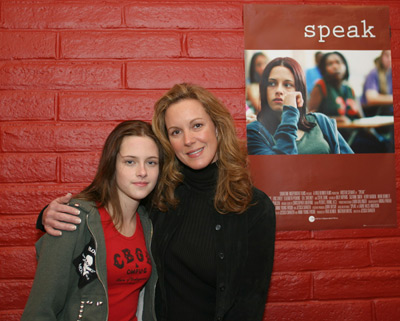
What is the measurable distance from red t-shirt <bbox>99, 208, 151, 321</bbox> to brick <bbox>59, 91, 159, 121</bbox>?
1.70ft

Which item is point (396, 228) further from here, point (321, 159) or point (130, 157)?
Answer: point (130, 157)

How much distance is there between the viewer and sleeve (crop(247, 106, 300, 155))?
165cm

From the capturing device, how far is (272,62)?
166 centimetres

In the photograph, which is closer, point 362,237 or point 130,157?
point 130,157

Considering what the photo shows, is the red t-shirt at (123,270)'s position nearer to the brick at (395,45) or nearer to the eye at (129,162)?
the eye at (129,162)

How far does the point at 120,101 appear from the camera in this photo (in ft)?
→ 5.37

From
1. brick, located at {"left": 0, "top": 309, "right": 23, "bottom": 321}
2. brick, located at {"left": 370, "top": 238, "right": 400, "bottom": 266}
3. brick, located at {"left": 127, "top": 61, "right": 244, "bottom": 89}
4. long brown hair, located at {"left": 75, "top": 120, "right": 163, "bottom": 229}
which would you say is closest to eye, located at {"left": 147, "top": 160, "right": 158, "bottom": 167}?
long brown hair, located at {"left": 75, "top": 120, "right": 163, "bottom": 229}

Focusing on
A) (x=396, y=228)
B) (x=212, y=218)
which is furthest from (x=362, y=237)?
(x=212, y=218)

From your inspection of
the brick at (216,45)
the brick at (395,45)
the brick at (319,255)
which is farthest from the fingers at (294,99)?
the brick at (319,255)

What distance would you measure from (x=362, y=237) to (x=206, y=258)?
0.82 metres

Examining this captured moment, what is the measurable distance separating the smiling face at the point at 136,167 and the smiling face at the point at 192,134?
0.34ft

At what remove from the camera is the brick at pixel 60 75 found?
5.31 ft

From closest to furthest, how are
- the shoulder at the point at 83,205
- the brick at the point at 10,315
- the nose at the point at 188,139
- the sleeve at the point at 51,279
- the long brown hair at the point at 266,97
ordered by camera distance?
the sleeve at the point at 51,279, the shoulder at the point at 83,205, the nose at the point at 188,139, the brick at the point at 10,315, the long brown hair at the point at 266,97

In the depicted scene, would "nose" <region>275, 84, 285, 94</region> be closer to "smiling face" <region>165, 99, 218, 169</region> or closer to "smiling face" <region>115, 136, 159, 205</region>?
"smiling face" <region>165, 99, 218, 169</region>
